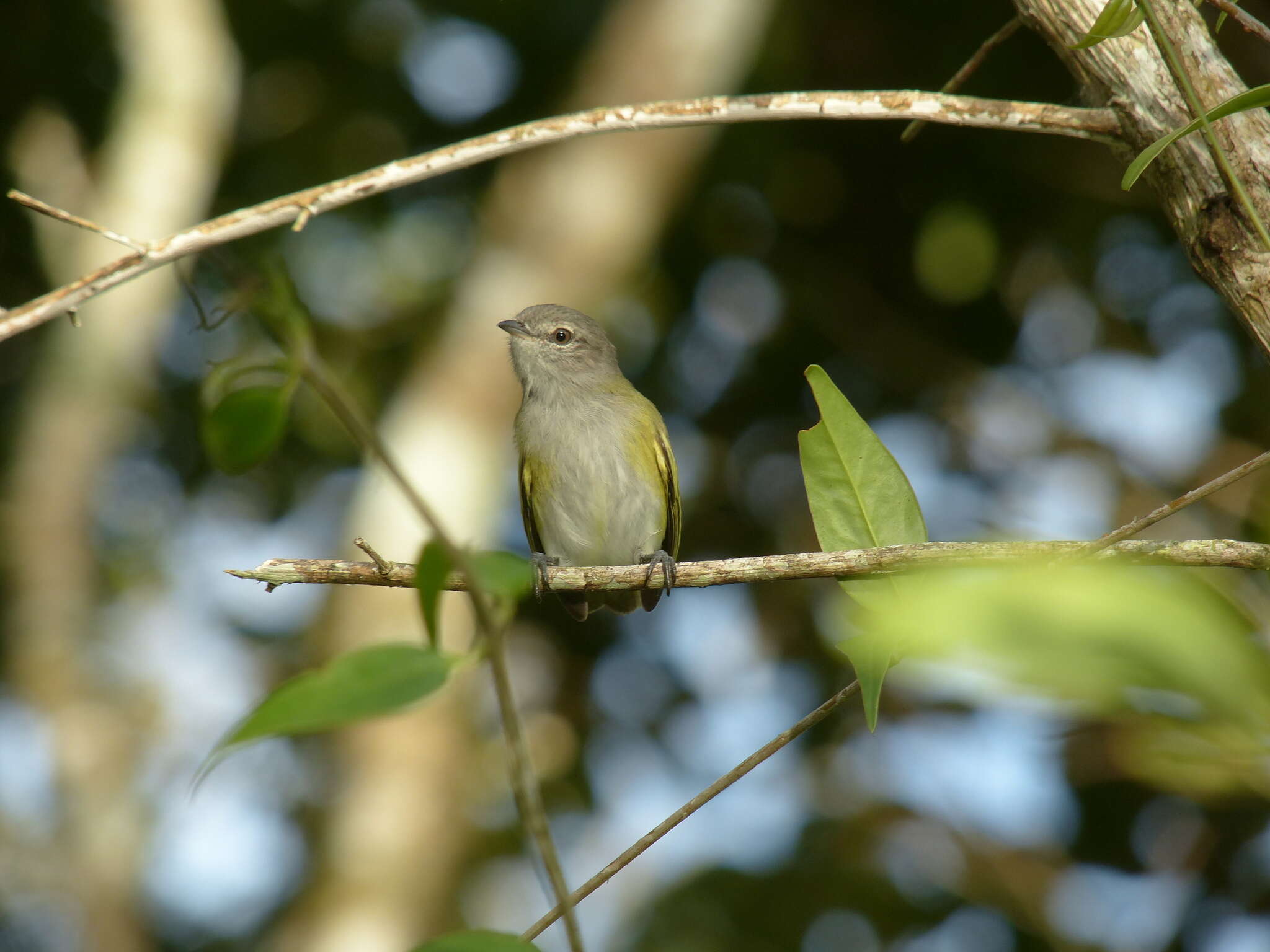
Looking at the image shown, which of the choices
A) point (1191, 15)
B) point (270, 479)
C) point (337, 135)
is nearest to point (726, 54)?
point (337, 135)

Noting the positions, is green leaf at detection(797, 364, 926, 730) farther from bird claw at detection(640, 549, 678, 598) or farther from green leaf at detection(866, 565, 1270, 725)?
green leaf at detection(866, 565, 1270, 725)

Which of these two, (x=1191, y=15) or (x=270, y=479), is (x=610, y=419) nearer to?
(x=270, y=479)

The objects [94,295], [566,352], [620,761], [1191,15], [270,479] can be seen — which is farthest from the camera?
[270,479]

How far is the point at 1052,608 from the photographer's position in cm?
44

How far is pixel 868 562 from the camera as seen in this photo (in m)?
1.81

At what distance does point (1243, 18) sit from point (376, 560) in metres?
1.67

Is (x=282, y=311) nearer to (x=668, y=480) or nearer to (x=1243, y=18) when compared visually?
(x=1243, y=18)

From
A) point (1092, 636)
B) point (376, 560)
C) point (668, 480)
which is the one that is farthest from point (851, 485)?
point (668, 480)

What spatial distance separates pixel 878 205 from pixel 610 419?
2.38m

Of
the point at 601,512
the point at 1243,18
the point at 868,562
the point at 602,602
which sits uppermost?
the point at 601,512

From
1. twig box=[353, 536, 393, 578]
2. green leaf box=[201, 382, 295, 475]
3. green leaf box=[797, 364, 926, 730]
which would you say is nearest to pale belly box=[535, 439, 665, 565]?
twig box=[353, 536, 393, 578]

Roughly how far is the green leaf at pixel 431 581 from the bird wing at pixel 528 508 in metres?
4.63

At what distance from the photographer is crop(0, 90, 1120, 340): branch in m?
1.85

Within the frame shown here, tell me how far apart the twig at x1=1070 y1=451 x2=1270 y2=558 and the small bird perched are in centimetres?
369
